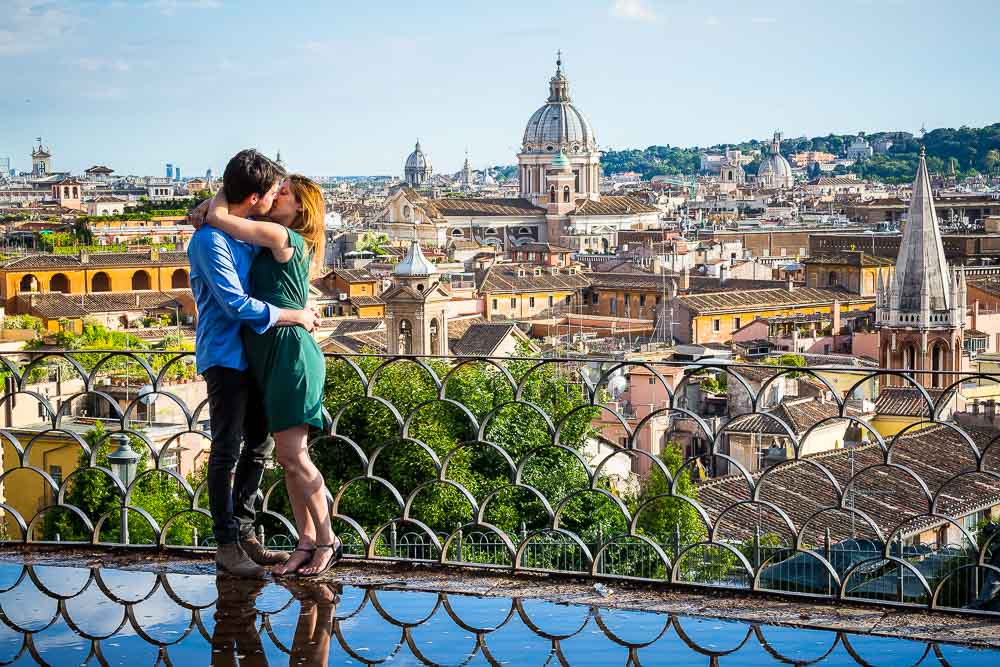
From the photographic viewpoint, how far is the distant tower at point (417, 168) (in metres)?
129

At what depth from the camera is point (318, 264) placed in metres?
3.41

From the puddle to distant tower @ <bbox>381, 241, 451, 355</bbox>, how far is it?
2179 cm

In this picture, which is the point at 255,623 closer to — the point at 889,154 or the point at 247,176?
the point at 247,176

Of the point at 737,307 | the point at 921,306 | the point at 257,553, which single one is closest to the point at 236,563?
the point at 257,553

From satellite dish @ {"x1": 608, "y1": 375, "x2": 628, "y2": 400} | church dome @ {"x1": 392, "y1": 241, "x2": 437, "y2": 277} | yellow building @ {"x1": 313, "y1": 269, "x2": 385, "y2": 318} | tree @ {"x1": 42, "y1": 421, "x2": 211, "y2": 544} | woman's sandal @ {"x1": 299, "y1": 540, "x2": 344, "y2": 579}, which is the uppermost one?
woman's sandal @ {"x1": 299, "y1": 540, "x2": 344, "y2": 579}

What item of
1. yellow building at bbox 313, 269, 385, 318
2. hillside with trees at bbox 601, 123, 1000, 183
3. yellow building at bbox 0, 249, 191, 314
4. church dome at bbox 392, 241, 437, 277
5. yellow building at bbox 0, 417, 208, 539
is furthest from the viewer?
hillside with trees at bbox 601, 123, 1000, 183

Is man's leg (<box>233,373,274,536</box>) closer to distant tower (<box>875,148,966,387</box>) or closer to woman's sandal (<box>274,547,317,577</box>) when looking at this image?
woman's sandal (<box>274,547,317,577</box>)

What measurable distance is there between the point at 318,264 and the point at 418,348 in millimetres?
22062

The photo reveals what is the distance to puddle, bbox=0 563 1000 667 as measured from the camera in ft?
9.65

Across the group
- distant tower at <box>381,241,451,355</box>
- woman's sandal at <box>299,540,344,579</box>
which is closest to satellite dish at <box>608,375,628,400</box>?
distant tower at <box>381,241,451,355</box>

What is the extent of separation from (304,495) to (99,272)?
40.0 metres

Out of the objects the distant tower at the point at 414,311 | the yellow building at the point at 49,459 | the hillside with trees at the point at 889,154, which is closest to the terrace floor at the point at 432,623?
the yellow building at the point at 49,459

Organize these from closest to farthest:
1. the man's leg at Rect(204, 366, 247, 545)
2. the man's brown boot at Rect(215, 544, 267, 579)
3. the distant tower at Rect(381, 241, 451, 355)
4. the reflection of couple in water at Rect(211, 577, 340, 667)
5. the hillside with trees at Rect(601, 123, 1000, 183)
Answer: the reflection of couple in water at Rect(211, 577, 340, 667) < the man's leg at Rect(204, 366, 247, 545) < the man's brown boot at Rect(215, 544, 267, 579) < the distant tower at Rect(381, 241, 451, 355) < the hillside with trees at Rect(601, 123, 1000, 183)

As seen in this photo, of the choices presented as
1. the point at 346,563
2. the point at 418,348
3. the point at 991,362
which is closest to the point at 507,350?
the point at 418,348
